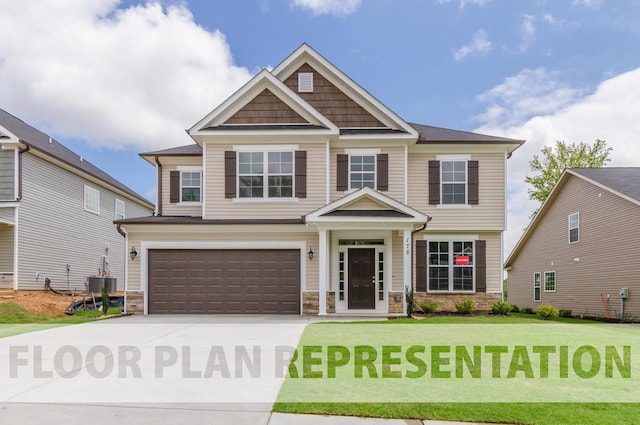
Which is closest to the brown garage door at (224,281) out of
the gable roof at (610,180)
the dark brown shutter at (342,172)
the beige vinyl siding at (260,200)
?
the beige vinyl siding at (260,200)

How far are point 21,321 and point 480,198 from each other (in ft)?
46.4

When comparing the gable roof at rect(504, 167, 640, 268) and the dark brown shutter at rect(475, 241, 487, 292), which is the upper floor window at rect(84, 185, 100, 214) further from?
the gable roof at rect(504, 167, 640, 268)

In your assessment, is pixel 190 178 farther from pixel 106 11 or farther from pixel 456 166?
pixel 456 166

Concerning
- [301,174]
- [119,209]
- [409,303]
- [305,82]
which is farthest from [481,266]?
[119,209]

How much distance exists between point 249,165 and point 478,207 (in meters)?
7.67

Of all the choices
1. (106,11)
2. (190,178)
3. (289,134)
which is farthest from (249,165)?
(106,11)

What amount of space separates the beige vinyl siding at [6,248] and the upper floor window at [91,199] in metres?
5.21

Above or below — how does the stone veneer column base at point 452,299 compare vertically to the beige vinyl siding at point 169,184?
below

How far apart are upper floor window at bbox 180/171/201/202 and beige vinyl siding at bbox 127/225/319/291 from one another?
2293 millimetres

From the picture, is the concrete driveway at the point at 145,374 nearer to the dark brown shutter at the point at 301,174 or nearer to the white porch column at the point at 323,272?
the white porch column at the point at 323,272

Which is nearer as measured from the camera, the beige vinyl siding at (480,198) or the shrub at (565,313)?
the beige vinyl siding at (480,198)

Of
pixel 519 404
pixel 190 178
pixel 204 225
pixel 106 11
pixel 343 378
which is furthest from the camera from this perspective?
pixel 190 178

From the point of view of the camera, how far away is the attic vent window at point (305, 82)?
690 inches

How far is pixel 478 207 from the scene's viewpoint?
17.4m
